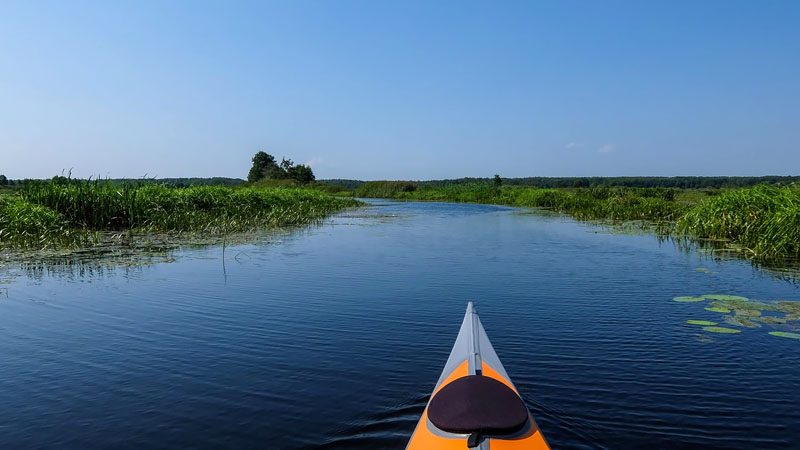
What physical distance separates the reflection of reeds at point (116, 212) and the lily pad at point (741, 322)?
13.1 m

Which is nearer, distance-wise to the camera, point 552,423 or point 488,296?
point 552,423

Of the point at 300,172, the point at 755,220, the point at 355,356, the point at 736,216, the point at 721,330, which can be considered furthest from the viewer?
the point at 300,172

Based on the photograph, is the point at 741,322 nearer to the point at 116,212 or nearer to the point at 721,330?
the point at 721,330

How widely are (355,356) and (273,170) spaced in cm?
6523

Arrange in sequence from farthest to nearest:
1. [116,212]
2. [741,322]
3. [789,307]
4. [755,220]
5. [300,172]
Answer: [300,172] → [116,212] → [755,220] → [789,307] → [741,322]

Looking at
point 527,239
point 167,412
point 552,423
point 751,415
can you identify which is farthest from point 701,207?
point 167,412

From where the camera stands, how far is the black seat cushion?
268 centimetres

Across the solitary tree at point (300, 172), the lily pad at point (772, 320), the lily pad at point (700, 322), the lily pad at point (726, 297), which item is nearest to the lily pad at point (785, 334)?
the lily pad at point (772, 320)

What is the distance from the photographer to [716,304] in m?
7.25

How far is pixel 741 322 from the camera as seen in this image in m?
6.25

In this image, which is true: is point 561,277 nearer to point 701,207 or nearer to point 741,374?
point 741,374

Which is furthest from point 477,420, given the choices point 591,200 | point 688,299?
point 591,200

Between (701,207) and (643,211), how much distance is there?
8596 mm

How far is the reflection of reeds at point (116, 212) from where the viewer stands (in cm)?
1198
